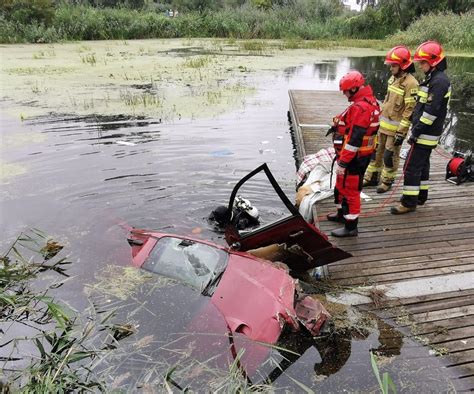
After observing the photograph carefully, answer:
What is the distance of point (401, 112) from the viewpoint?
604 centimetres

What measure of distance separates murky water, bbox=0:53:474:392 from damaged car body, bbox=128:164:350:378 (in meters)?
0.43

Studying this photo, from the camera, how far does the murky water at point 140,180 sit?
4.93 meters

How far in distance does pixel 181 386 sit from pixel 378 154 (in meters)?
4.79

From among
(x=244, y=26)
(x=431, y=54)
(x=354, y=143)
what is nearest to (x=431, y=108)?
(x=431, y=54)

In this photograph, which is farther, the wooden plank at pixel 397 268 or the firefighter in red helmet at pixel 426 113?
the firefighter in red helmet at pixel 426 113

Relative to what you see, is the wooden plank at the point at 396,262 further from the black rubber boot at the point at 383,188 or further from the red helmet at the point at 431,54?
the red helmet at the point at 431,54

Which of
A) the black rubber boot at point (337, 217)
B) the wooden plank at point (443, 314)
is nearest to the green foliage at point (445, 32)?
the black rubber boot at point (337, 217)

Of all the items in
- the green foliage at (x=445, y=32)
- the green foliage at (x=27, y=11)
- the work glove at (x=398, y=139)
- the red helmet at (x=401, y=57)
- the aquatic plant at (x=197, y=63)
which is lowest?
the work glove at (x=398, y=139)

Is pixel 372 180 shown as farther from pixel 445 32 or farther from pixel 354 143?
pixel 445 32

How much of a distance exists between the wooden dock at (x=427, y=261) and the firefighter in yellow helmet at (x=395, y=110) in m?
0.56

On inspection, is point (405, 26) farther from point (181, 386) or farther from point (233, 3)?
point (181, 386)

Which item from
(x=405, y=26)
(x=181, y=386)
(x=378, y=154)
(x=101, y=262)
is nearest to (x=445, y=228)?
(x=378, y=154)

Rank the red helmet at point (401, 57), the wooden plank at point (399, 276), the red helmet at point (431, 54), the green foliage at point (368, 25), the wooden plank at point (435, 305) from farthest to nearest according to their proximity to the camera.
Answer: the green foliage at point (368, 25) < the red helmet at point (401, 57) < the red helmet at point (431, 54) < the wooden plank at point (399, 276) < the wooden plank at point (435, 305)

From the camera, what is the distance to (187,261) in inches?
166
